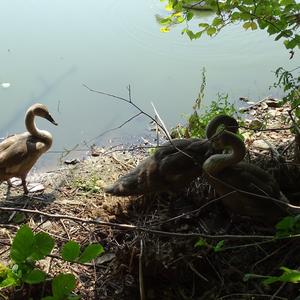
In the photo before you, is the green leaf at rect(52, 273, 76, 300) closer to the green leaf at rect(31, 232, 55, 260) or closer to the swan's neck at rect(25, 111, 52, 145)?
the green leaf at rect(31, 232, 55, 260)

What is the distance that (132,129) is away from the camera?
213 inches

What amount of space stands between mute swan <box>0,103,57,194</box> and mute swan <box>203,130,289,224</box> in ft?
5.68

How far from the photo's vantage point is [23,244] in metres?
2.28

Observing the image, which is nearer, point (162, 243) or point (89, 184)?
point (162, 243)

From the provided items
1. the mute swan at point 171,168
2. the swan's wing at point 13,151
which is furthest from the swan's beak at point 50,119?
the mute swan at point 171,168

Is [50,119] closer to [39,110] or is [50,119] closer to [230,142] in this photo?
[39,110]

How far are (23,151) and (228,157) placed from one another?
1914 mm

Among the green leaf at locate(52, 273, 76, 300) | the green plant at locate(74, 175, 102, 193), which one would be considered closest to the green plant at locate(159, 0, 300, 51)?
the green plant at locate(74, 175, 102, 193)

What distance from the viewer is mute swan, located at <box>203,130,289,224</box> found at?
3283 millimetres

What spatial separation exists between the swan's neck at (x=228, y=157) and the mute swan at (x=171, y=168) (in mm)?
137

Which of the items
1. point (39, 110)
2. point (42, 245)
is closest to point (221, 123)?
point (42, 245)

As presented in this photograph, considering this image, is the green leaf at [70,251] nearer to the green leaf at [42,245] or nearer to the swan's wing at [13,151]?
the green leaf at [42,245]

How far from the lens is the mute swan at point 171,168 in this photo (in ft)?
11.9

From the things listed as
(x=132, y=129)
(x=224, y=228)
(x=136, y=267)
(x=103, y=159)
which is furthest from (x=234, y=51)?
(x=136, y=267)
